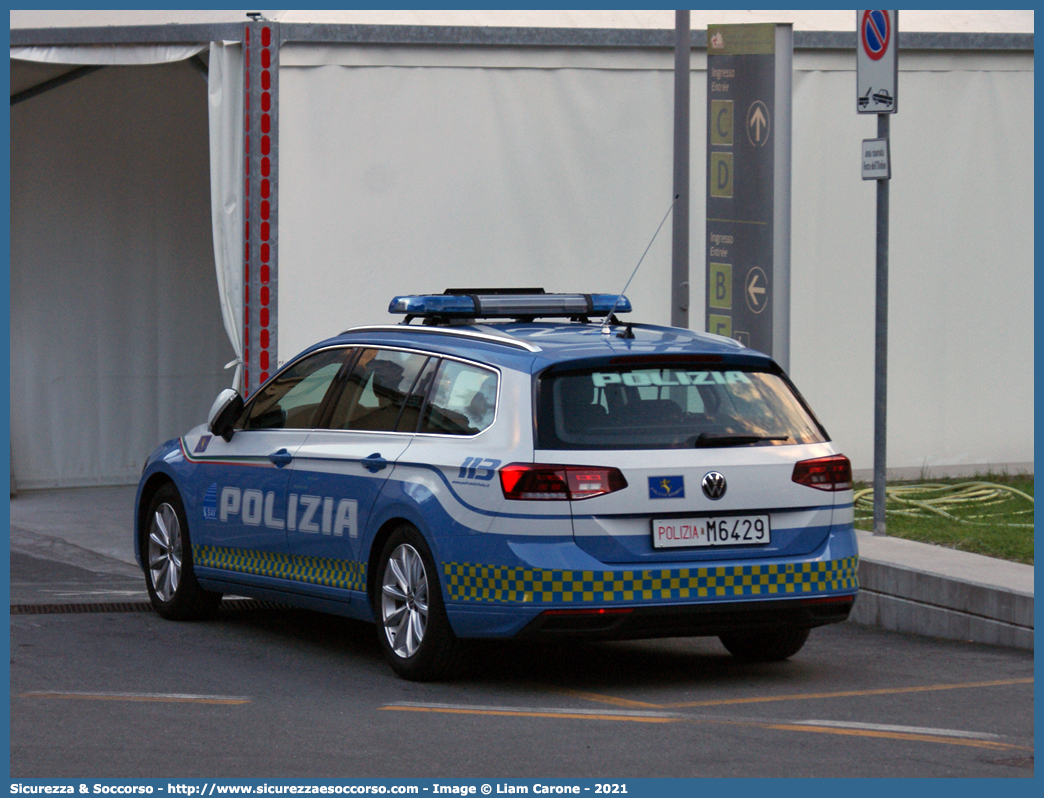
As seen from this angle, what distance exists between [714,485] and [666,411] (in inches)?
→ 15.6

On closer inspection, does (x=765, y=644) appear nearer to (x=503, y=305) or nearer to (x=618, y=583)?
(x=618, y=583)

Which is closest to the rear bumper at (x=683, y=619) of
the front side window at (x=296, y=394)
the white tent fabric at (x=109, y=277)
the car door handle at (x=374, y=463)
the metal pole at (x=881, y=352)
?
the car door handle at (x=374, y=463)

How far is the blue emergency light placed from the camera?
28.0ft

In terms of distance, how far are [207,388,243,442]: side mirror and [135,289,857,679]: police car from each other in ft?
2.19

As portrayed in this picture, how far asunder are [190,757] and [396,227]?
8.50 metres

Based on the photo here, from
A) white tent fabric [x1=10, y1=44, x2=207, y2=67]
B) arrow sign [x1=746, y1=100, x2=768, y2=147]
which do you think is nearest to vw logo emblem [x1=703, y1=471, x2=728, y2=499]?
arrow sign [x1=746, y1=100, x2=768, y2=147]

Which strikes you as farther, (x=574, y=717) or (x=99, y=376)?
(x=99, y=376)

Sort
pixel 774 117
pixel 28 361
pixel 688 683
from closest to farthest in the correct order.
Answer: pixel 688 683, pixel 774 117, pixel 28 361

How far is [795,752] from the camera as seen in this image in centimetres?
630

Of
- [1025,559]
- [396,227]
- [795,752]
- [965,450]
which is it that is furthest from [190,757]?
[965,450]

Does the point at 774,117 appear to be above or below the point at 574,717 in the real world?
above

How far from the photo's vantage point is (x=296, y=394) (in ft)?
29.7

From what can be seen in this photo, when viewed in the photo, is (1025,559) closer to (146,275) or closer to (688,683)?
(688,683)

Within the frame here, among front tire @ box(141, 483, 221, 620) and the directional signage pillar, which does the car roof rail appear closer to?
front tire @ box(141, 483, 221, 620)
